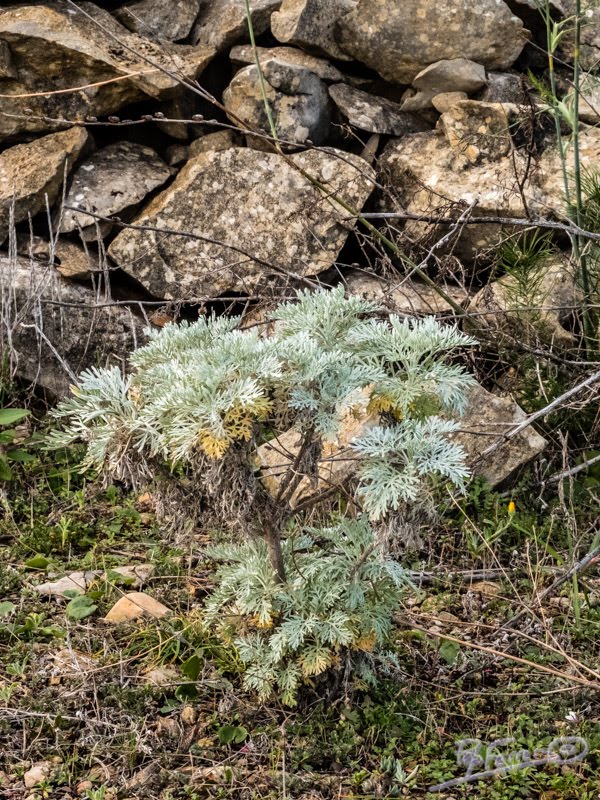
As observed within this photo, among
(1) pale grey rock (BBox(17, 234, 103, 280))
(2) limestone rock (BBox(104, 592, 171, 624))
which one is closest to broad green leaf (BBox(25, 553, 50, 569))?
(2) limestone rock (BBox(104, 592, 171, 624))

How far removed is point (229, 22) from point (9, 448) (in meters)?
2.34

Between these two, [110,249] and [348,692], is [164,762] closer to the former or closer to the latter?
[348,692]

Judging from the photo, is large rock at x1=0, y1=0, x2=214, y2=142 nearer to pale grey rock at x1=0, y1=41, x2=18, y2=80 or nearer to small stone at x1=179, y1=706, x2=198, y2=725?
pale grey rock at x1=0, y1=41, x2=18, y2=80

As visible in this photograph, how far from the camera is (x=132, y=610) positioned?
3.22 m

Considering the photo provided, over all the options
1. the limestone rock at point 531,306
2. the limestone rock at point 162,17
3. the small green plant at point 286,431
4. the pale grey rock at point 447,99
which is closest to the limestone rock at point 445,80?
the pale grey rock at point 447,99

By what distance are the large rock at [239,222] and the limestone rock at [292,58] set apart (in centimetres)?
44

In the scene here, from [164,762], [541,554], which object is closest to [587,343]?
[541,554]

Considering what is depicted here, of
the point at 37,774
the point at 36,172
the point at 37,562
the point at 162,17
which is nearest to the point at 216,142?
the point at 162,17

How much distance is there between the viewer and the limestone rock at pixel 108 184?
15.3 ft

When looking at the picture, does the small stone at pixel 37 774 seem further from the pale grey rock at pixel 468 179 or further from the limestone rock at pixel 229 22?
the limestone rock at pixel 229 22

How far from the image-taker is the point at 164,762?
259cm

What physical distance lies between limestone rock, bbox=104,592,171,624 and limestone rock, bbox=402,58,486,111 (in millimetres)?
2910

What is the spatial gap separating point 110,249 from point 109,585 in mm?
1896

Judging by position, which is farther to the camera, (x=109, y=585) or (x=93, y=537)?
(x=93, y=537)
